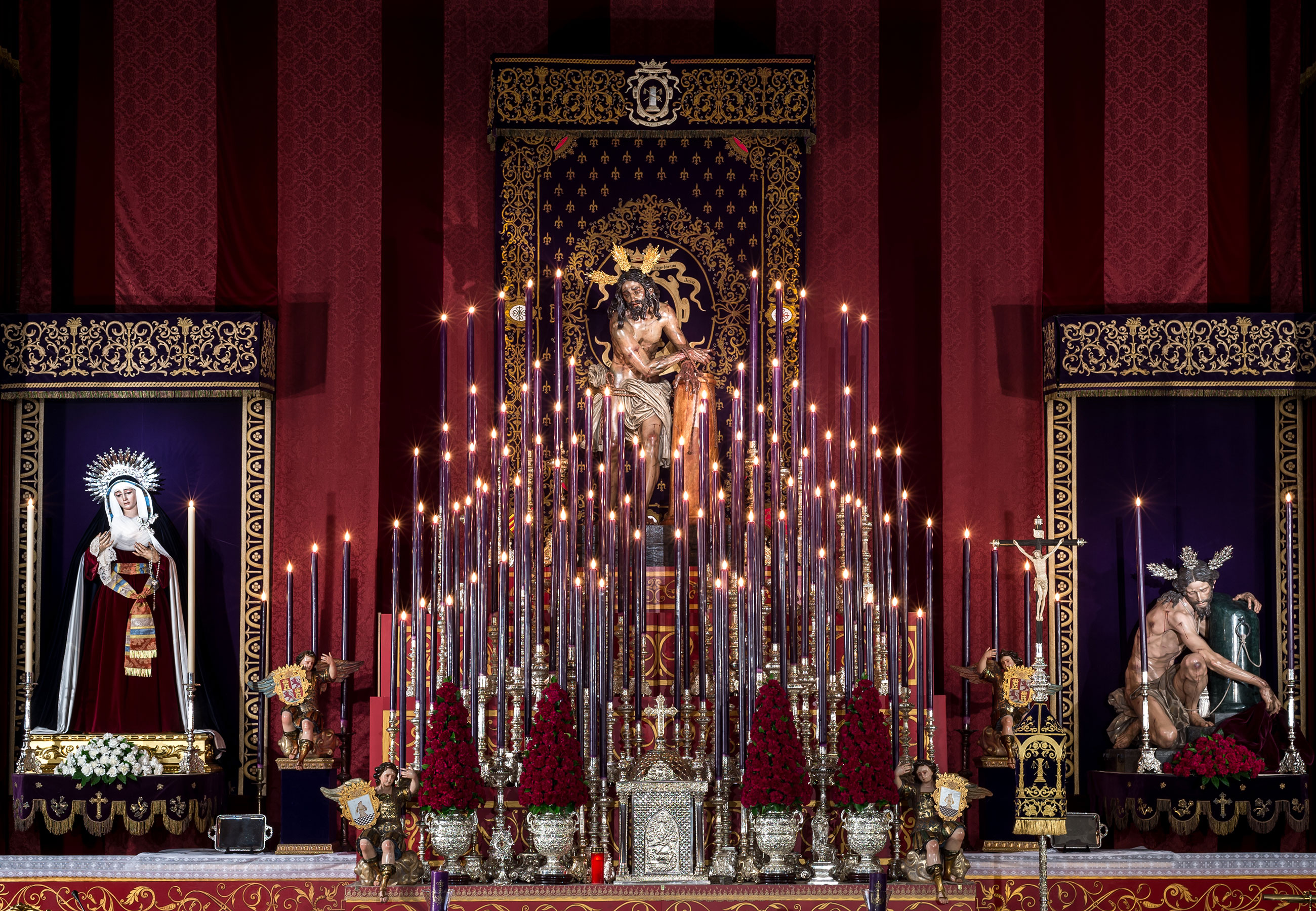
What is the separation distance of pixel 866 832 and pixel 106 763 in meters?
3.18

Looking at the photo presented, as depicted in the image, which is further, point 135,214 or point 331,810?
point 135,214

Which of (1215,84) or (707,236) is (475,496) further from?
(1215,84)

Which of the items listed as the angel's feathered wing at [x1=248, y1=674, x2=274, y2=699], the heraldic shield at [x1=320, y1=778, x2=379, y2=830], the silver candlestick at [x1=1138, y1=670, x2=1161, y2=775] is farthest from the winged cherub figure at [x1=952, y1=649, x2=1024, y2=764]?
the angel's feathered wing at [x1=248, y1=674, x2=274, y2=699]

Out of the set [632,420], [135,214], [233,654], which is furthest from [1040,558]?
[135,214]

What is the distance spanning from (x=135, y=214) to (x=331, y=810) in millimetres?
3041

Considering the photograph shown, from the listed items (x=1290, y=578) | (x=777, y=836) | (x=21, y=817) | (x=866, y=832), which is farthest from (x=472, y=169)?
(x=1290, y=578)

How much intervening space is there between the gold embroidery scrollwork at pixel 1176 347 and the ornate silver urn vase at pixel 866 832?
250 cm

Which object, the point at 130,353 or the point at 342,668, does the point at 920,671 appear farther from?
the point at 130,353

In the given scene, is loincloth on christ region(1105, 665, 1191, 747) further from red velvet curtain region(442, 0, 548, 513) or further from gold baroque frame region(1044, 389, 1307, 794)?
red velvet curtain region(442, 0, 548, 513)

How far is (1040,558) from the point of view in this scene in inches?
259

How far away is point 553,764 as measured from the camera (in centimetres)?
555

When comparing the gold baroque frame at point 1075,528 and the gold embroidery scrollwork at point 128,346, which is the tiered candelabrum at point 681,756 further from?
the gold embroidery scrollwork at point 128,346

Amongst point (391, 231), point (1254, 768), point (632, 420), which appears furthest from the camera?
point (391, 231)

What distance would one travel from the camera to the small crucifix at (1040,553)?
21.1 feet
